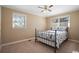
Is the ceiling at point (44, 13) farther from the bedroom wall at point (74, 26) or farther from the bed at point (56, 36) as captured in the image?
the bed at point (56, 36)

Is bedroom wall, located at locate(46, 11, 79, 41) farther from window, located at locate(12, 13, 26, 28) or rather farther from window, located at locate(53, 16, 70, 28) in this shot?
window, located at locate(12, 13, 26, 28)

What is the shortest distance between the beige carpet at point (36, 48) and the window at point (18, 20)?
1.18 feet

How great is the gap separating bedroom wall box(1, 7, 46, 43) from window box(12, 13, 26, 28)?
0.07 meters

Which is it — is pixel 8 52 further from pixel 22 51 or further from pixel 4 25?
pixel 4 25

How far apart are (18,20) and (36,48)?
66 centimetres

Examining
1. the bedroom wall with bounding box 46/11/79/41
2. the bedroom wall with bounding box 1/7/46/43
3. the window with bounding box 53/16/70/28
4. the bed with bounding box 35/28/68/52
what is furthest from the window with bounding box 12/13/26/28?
the bedroom wall with bounding box 46/11/79/41

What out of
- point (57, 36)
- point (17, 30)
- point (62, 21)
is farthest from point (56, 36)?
point (17, 30)

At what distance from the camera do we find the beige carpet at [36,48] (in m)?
1.37

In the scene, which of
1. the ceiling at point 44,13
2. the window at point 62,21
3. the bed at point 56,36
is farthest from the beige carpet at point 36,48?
the ceiling at point 44,13

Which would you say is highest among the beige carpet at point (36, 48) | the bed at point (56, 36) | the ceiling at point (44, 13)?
the ceiling at point (44, 13)

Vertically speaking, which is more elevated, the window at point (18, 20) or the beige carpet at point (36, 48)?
the window at point (18, 20)

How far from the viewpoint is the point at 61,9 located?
4.55ft
